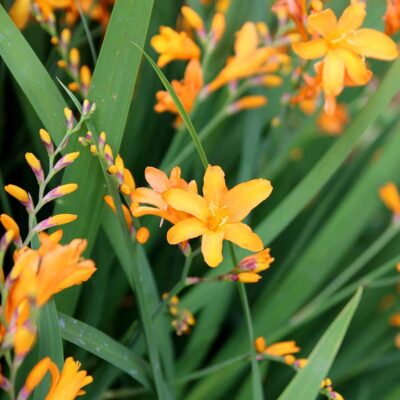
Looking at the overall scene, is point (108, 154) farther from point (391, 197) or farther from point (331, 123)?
point (331, 123)

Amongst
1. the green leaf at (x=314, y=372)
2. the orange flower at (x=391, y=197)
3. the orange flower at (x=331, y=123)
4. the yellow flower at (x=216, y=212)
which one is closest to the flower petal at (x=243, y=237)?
the yellow flower at (x=216, y=212)

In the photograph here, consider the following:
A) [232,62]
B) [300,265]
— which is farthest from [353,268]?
[232,62]

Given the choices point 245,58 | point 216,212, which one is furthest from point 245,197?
point 245,58

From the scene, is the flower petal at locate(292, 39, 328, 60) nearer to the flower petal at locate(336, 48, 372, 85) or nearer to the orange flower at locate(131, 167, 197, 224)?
the flower petal at locate(336, 48, 372, 85)

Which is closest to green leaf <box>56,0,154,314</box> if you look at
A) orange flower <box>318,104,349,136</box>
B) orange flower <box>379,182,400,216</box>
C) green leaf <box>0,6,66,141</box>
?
green leaf <box>0,6,66,141</box>

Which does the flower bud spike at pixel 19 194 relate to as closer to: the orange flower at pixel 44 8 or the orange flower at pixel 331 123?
the orange flower at pixel 44 8

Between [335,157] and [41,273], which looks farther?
[335,157]
